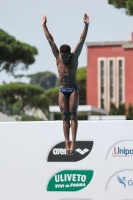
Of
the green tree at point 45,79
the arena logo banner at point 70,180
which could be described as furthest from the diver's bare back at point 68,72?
the green tree at point 45,79

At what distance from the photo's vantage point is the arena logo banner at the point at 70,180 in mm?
12453

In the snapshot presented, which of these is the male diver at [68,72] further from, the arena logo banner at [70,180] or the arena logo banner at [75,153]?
the arena logo banner at [70,180]

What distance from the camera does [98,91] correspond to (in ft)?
209

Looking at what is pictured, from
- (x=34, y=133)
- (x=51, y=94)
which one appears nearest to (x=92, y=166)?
(x=34, y=133)

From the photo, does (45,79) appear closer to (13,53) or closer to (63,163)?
(13,53)

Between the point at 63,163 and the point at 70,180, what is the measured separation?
0.40 metres

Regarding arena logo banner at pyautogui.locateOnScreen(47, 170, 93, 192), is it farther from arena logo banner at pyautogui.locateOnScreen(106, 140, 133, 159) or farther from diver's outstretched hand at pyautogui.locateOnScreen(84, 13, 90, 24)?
diver's outstretched hand at pyautogui.locateOnScreen(84, 13, 90, 24)

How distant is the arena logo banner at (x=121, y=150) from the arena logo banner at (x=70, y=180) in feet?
1.97

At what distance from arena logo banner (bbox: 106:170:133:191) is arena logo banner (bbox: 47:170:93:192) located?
0.47 metres

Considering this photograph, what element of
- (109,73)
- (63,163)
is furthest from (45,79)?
(63,163)

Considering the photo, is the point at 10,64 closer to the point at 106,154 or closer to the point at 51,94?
the point at 51,94

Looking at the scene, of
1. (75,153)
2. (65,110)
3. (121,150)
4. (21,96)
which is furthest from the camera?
(21,96)

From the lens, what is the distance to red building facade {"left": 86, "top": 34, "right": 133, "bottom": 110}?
201 feet

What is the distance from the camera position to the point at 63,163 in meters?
12.5
